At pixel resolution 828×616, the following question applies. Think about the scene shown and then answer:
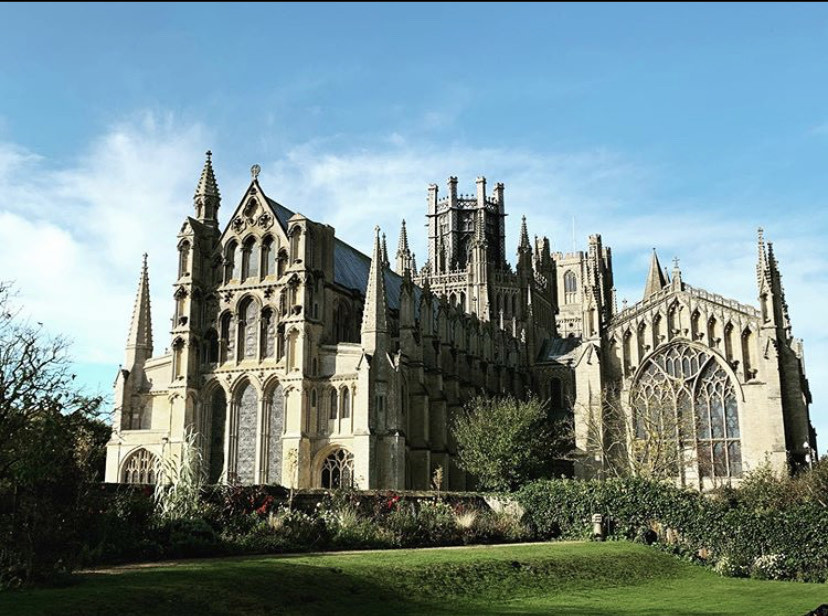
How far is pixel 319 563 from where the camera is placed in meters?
22.4

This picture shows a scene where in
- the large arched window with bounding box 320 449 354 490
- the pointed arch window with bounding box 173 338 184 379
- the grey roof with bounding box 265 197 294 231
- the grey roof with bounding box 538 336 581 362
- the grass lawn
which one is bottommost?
the grass lawn

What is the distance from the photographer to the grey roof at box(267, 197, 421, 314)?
2089 inches

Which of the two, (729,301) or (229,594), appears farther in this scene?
(729,301)

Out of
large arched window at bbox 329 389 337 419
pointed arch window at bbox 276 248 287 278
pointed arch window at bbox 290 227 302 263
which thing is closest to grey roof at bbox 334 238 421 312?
pointed arch window at bbox 276 248 287 278

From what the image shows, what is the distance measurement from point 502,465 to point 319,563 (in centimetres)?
2560

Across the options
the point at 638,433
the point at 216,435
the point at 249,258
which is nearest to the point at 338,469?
the point at 216,435

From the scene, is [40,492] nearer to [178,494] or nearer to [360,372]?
[178,494]

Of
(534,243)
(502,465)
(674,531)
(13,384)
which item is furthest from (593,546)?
(534,243)

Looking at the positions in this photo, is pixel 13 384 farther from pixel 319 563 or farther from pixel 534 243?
pixel 534 243

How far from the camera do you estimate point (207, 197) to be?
5338 cm

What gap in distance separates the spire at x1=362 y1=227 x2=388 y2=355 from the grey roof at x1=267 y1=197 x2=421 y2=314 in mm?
5877

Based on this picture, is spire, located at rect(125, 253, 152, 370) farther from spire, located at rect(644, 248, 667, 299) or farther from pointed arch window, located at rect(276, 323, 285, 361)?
spire, located at rect(644, 248, 667, 299)

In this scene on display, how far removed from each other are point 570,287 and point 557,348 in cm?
5066

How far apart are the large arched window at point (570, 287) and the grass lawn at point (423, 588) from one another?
98.2 meters
